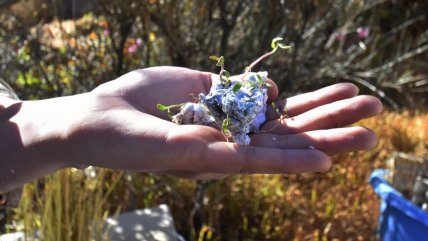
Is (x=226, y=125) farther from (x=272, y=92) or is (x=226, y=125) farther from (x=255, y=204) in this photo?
(x=255, y=204)

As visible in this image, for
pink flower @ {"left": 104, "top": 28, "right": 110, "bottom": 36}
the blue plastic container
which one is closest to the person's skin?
the blue plastic container

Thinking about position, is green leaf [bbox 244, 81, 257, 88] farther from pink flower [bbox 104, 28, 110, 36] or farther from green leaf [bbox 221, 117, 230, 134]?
pink flower [bbox 104, 28, 110, 36]

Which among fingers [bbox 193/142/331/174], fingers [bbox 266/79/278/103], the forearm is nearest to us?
fingers [bbox 193/142/331/174]

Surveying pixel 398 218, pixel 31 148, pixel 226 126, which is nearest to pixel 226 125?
pixel 226 126

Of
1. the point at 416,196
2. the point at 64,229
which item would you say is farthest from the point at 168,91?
the point at 416,196

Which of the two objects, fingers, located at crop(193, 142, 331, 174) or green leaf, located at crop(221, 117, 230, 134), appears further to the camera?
green leaf, located at crop(221, 117, 230, 134)

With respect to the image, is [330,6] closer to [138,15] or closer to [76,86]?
[138,15]
